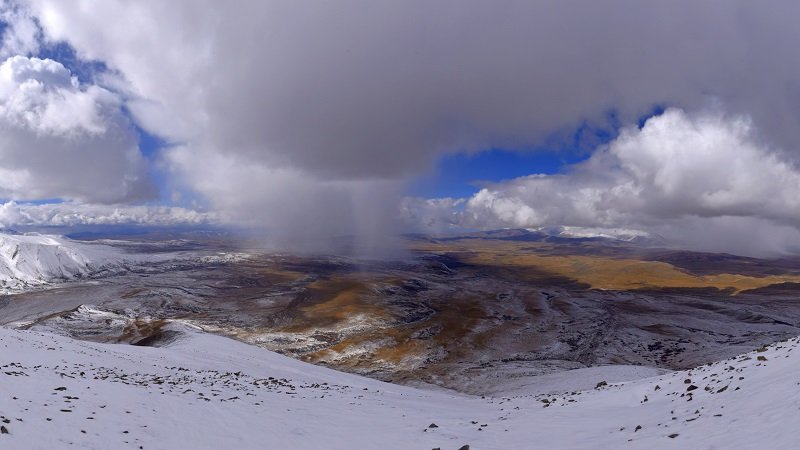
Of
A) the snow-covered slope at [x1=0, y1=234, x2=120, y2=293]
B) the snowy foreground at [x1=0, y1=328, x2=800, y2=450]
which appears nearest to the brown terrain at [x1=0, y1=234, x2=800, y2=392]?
the snow-covered slope at [x1=0, y1=234, x2=120, y2=293]

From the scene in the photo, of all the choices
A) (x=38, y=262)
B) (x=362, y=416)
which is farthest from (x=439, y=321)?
(x=38, y=262)

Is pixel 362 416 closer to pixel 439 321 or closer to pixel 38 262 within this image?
pixel 439 321

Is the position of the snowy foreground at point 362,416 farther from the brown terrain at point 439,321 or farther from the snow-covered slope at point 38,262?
the snow-covered slope at point 38,262

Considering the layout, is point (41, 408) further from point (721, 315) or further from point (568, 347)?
point (721, 315)

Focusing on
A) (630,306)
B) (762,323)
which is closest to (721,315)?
(762,323)

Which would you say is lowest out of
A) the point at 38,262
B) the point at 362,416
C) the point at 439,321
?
the point at 439,321

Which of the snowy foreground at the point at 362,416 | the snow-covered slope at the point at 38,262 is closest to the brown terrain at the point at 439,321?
the snow-covered slope at the point at 38,262

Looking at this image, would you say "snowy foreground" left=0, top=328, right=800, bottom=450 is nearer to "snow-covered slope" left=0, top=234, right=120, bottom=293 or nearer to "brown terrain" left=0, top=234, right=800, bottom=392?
"brown terrain" left=0, top=234, right=800, bottom=392
